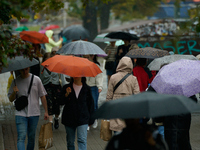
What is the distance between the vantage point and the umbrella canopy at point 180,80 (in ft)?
17.5

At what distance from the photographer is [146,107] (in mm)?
3463

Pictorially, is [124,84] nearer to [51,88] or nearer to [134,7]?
[51,88]

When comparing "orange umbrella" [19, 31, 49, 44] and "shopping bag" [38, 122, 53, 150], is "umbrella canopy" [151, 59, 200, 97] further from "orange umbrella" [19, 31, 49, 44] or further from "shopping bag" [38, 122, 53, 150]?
"orange umbrella" [19, 31, 49, 44]

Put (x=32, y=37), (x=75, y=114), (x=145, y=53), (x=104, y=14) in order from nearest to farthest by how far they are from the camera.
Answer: (x=75, y=114)
(x=145, y=53)
(x=32, y=37)
(x=104, y=14)

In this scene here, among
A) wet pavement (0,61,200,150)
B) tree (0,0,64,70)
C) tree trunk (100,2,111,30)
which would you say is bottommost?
tree trunk (100,2,111,30)

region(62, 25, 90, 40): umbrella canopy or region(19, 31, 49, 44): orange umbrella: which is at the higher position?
region(19, 31, 49, 44): orange umbrella

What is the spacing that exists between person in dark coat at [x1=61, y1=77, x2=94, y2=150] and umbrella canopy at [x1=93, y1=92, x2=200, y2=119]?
2.38 meters

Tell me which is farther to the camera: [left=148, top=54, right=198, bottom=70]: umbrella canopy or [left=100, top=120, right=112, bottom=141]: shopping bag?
[left=148, top=54, right=198, bottom=70]: umbrella canopy

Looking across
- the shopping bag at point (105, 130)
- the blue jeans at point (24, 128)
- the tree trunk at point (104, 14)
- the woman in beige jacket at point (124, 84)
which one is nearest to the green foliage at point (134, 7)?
the tree trunk at point (104, 14)

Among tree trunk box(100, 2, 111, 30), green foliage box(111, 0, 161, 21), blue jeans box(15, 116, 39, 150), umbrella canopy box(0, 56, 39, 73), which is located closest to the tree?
umbrella canopy box(0, 56, 39, 73)

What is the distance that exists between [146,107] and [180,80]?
6.81ft

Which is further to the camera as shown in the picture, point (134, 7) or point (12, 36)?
point (134, 7)

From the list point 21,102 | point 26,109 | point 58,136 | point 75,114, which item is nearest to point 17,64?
point 21,102

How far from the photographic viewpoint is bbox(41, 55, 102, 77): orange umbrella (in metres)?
6.10
